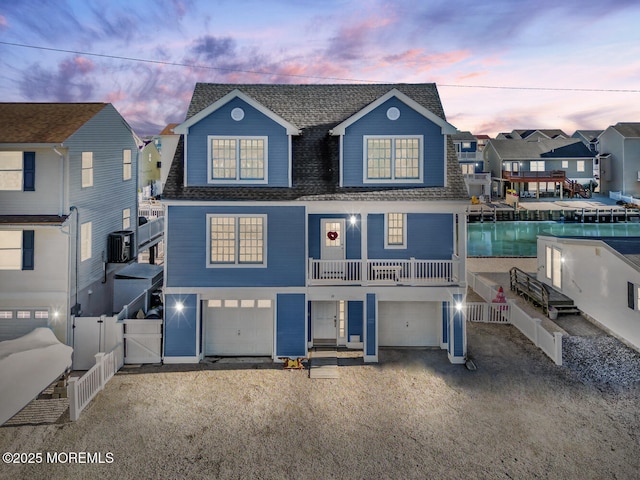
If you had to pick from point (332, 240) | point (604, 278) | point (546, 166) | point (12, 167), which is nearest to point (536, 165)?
point (546, 166)

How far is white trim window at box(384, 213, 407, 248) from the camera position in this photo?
55.1ft

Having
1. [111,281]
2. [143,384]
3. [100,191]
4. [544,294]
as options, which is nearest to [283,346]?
[143,384]

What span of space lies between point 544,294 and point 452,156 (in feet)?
28.7

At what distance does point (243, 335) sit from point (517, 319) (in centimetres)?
1189

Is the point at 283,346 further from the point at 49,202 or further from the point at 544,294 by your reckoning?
the point at 544,294

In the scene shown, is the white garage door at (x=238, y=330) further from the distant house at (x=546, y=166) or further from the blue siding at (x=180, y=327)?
the distant house at (x=546, y=166)

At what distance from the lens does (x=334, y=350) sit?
16.4 metres

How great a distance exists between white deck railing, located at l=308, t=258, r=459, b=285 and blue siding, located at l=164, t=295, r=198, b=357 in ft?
15.0

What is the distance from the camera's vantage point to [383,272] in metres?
16.5

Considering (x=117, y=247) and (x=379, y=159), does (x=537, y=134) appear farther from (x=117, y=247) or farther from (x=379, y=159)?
(x=117, y=247)

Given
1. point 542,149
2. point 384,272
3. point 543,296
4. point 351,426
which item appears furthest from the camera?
point 542,149

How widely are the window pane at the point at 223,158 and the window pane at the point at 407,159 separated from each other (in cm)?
634

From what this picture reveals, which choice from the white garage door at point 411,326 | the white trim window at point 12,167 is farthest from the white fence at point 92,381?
the white garage door at point 411,326

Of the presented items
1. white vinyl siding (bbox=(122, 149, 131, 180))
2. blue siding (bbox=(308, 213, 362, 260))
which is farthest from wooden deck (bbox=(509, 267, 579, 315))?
white vinyl siding (bbox=(122, 149, 131, 180))
